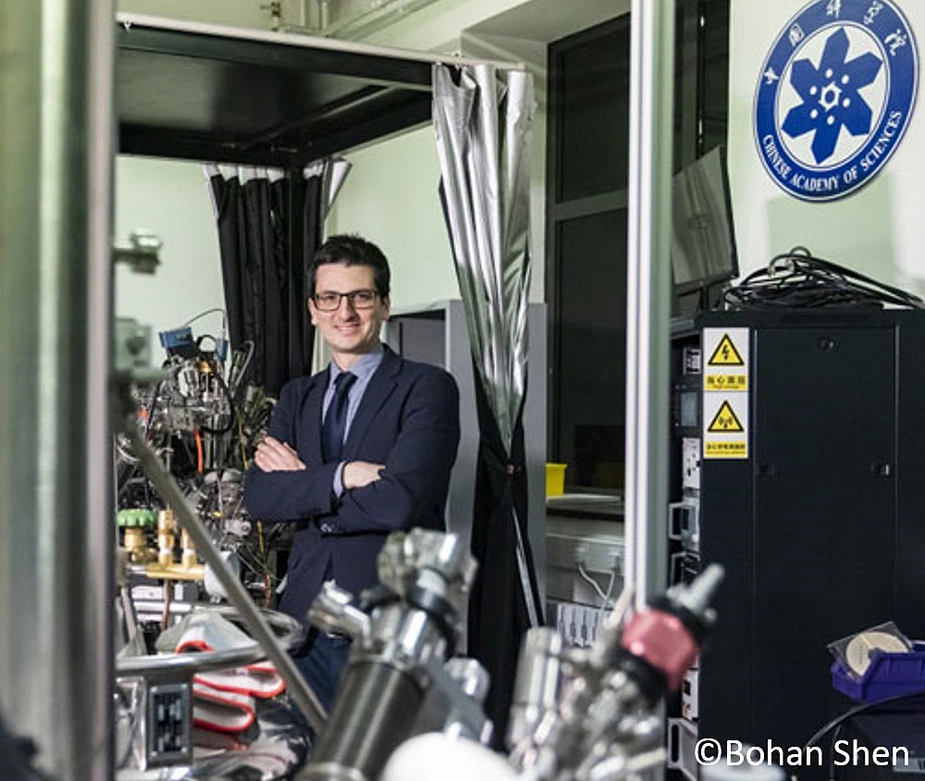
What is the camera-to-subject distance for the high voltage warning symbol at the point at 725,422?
2736mm

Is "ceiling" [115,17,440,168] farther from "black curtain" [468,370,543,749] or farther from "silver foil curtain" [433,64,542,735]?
"black curtain" [468,370,543,749]

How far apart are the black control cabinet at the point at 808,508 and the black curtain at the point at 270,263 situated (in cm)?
208

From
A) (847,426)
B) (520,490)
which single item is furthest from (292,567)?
(847,426)

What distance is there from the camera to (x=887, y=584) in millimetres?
2762

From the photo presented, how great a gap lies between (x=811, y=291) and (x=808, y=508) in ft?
1.56

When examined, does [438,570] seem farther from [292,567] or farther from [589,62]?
[589,62]

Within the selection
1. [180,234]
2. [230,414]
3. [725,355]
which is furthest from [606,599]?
[180,234]

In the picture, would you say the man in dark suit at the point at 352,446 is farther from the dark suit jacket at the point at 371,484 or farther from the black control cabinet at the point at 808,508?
the black control cabinet at the point at 808,508

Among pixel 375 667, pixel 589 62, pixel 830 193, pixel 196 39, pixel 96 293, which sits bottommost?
pixel 375 667

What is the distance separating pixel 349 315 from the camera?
2734 mm

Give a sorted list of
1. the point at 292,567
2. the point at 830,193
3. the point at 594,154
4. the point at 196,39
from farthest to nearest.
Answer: the point at 594,154 < the point at 830,193 < the point at 196,39 < the point at 292,567

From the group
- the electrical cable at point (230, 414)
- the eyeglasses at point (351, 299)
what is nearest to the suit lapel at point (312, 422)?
the eyeglasses at point (351, 299)

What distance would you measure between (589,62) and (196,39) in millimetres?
2178

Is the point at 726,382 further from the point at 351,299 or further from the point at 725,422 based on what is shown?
the point at 351,299
